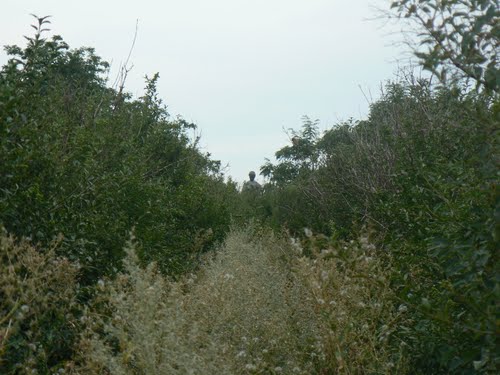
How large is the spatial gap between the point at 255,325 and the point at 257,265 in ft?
11.4

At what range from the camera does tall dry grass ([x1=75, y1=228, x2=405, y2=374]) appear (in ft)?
14.8

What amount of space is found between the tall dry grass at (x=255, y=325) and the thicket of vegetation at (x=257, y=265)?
18mm

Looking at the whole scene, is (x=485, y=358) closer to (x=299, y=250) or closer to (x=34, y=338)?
(x=299, y=250)

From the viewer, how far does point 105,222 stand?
7.55 meters

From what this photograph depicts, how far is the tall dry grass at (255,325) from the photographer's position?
14.8 ft

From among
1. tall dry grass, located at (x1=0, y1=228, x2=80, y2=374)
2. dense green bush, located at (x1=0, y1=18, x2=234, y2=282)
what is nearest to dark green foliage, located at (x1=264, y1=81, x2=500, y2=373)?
tall dry grass, located at (x1=0, y1=228, x2=80, y2=374)

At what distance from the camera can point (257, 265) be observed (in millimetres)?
9695

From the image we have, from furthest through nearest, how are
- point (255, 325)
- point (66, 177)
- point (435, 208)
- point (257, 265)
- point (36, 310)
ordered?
1. point (257, 265)
2. point (66, 177)
3. point (255, 325)
4. point (36, 310)
5. point (435, 208)

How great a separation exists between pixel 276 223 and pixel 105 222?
1194 centimetres

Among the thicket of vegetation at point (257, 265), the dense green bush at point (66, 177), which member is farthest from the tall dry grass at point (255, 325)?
the dense green bush at point (66, 177)

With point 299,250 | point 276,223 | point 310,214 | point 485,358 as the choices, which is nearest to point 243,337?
point 299,250

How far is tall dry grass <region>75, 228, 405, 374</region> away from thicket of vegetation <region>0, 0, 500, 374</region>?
2 cm

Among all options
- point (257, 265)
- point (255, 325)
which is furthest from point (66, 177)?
point (257, 265)

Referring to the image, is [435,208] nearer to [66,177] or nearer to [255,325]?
[255,325]
